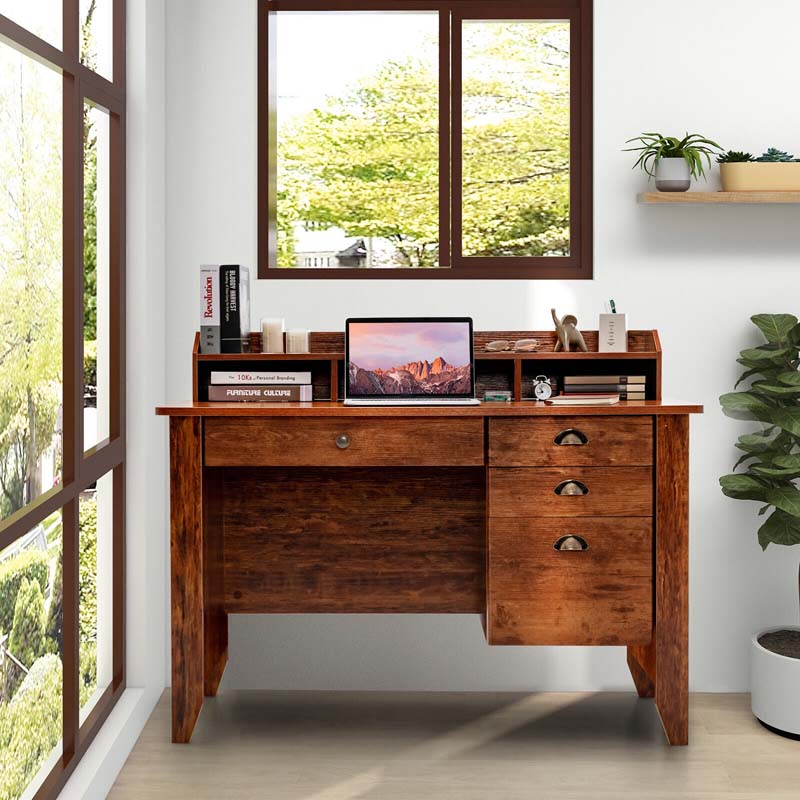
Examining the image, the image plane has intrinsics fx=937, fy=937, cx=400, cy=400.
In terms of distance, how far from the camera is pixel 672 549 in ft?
7.90

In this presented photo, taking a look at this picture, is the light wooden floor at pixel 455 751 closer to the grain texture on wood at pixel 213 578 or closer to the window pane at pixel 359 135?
the grain texture on wood at pixel 213 578

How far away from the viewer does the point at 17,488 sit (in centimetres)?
192

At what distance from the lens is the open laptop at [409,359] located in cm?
258

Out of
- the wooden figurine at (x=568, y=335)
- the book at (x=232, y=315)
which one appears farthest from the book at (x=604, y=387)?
the book at (x=232, y=315)

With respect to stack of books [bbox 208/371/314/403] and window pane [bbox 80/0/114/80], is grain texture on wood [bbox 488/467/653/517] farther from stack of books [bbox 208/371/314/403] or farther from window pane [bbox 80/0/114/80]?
window pane [bbox 80/0/114/80]

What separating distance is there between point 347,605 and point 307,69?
3036 mm

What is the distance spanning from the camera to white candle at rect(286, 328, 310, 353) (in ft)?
8.86

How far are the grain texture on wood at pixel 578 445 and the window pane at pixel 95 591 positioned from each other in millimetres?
1071

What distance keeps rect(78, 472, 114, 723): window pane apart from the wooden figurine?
1.33 m

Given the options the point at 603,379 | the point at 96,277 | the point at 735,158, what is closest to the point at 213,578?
the point at 96,277

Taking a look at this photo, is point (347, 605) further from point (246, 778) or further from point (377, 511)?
point (246, 778)

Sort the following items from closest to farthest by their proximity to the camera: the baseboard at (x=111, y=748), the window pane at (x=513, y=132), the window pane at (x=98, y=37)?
the baseboard at (x=111, y=748) → the window pane at (x=98, y=37) → the window pane at (x=513, y=132)

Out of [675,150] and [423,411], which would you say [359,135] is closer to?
[675,150]

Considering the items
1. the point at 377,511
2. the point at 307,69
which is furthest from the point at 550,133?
the point at 377,511
